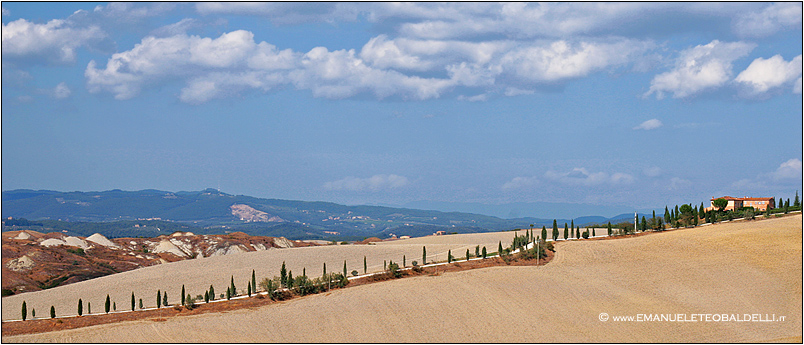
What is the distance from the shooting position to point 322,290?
6675 centimetres

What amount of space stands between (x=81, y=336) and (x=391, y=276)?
29743 millimetres

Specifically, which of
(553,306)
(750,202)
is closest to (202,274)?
(553,306)

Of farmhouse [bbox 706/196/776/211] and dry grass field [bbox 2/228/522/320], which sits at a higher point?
farmhouse [bbox 706/196/776/211]

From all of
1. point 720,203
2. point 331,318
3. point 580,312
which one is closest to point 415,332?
point 331,318

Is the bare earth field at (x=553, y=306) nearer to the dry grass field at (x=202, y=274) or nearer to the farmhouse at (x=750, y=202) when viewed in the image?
the dry grass field at (x=202, y=274)

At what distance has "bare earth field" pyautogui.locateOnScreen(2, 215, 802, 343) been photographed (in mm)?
51375

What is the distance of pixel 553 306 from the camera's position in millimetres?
57969

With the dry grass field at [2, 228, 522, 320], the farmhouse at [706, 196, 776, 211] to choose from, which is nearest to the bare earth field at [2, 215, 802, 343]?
the dry grass field at [2, 228, 522, 320]

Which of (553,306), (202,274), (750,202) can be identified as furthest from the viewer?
(750,202)

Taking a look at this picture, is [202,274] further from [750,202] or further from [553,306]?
[750,202]

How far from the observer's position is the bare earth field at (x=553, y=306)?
169ft

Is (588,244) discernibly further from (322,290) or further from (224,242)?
(224,242)

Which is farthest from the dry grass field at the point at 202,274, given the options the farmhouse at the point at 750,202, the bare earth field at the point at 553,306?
the farmhouse at the point at 750,202

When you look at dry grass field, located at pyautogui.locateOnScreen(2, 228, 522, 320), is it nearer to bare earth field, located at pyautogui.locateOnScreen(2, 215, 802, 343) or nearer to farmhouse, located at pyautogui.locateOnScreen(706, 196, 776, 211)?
bare earth field, located at pyautogui.locateOnScreen(2, 215, 802, 343)
